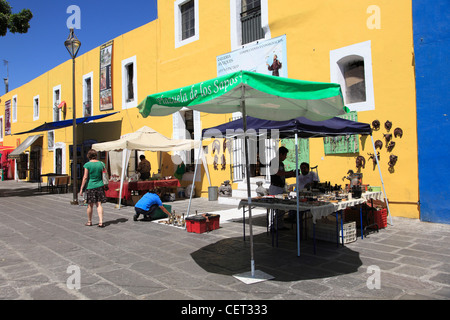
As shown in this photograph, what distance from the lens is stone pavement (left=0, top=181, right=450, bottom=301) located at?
3.55 metres

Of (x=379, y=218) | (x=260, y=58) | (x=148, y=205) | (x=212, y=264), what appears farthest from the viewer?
(x=260, y=58)

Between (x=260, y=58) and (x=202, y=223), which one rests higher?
(x=260, y=58)

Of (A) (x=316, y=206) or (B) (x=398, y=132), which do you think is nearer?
(A) (x=316, y=206)

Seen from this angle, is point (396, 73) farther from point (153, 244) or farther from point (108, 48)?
point (108, 48)

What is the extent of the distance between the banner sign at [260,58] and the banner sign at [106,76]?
744 cm

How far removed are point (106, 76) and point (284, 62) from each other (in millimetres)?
10570

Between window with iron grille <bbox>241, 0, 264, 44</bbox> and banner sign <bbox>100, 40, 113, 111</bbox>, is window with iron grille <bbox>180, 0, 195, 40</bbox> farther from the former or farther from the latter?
banner sign <bbox>100, 40, 113, 111</bbox>

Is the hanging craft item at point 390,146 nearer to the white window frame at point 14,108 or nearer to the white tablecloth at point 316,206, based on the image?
the white tablecloth at point 316,206

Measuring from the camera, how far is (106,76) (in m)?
16.7

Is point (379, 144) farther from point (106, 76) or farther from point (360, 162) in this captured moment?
point (106, 76)

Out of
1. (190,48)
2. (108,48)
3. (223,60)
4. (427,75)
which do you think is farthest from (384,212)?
(108,48)

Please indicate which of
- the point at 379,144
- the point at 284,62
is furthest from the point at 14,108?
the point at 379,144

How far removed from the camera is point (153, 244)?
5.76 meters

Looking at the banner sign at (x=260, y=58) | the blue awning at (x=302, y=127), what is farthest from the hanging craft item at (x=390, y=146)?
the banner sign at (x=260, y=58)
